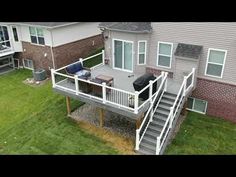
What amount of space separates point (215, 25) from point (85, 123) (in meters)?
8.31

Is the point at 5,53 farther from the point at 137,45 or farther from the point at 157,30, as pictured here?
the point at 157,30

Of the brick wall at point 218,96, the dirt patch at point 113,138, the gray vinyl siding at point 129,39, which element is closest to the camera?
the dirt patch at point 113,138

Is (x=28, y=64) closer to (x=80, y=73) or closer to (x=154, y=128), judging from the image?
(x=80, y=73)

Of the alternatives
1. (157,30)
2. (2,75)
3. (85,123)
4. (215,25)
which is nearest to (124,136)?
(85,123)

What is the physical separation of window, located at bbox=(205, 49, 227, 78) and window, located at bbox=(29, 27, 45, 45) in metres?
12.0

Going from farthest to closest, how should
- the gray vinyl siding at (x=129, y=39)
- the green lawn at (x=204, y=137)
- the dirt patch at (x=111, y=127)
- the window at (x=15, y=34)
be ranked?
the window at (x=15, y=34) < the gray vinyl siding at (x=129, y=39) < the dirt patch at (x=111, y=127) < the green lawn at (x=204, y=137)

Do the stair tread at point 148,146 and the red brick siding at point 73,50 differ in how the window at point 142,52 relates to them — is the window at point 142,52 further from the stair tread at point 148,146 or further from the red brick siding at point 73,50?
the red brick siding at point 73,50

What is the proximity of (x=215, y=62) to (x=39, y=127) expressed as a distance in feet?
32.3

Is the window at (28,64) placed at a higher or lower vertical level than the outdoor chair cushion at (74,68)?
lower

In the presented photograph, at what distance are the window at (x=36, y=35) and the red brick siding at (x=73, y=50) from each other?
138cm

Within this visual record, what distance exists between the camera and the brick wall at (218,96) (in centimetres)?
1284

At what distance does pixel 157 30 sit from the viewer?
13.5m

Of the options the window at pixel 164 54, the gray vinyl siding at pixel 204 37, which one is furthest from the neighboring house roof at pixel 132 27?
the window at pixel 164 54

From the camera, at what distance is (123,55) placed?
14.9 metres
